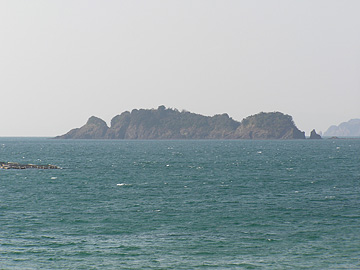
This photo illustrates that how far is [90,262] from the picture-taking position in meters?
35.0

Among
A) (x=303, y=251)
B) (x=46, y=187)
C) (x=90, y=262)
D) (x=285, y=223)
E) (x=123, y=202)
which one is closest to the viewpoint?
(x=90, y=262)

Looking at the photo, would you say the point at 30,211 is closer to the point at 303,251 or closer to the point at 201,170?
the point at 303,251

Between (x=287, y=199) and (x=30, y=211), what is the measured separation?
101ft

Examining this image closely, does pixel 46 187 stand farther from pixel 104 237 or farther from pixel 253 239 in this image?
pixel 253 239

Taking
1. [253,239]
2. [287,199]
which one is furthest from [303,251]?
[287,199]

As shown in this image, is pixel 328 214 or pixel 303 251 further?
pixel 328 214

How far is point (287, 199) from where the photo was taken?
6262 cm

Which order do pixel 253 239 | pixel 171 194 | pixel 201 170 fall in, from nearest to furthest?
pixel 253 239, pixel 171 194, pixel 201 170

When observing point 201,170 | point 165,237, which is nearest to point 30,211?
point 165,237

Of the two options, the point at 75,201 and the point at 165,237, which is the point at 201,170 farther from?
the point at 165,237

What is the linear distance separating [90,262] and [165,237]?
8.77 metres

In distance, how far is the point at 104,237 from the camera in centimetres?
4219

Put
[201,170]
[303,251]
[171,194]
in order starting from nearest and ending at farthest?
[303,251]
[171,194]
[201,170]

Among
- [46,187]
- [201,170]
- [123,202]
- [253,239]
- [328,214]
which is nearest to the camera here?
[253,239]
